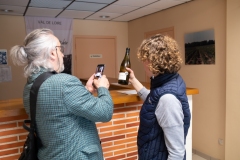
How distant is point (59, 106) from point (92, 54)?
3.85m

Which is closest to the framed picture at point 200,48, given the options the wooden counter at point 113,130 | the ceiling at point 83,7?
the ceiling at point 83,7

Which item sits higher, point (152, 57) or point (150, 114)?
point (152, 57)

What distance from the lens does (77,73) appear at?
15.0 feet

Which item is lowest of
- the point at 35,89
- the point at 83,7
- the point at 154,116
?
the point at 154,116

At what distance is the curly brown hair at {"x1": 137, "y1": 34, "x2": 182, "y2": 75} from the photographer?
107 centimetres

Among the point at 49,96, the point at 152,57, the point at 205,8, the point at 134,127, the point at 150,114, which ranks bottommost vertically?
the point at 134,127

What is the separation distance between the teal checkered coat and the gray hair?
4cm

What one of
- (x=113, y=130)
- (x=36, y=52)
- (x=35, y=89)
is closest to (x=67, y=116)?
(x=35, y=89)

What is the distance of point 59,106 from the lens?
93cm

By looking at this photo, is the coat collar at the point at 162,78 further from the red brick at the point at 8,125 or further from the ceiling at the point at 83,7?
the ceiling at the point at 83,7

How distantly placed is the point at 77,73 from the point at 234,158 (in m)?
3.19

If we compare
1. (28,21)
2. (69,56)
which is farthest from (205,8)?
(28,21)

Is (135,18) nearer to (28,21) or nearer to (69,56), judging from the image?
(69,56)

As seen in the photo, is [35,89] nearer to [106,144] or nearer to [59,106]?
[59,106]
